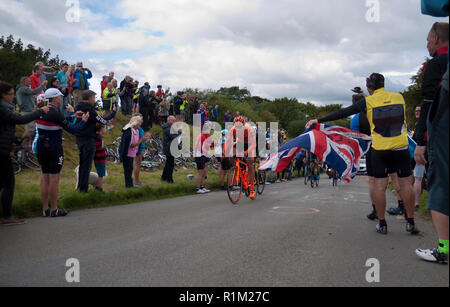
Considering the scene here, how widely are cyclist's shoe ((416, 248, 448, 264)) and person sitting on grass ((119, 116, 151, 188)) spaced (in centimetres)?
827

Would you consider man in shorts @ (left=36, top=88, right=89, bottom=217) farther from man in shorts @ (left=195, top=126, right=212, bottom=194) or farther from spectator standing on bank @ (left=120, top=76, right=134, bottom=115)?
spectator standing on bank @ (left=120, top=76, right=134, bottom=115)

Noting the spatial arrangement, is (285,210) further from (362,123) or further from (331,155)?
(362,123)

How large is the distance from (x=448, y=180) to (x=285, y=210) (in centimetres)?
662

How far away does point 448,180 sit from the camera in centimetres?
295

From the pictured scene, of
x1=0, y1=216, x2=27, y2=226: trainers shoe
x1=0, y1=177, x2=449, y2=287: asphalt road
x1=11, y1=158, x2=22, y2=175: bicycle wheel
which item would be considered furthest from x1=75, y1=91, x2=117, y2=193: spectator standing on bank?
x1=11, y1=158, x2=22, y2=175: bicycle wheel

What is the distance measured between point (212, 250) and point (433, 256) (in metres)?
2.63

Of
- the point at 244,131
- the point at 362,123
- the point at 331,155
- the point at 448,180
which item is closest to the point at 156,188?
the point at 244,131

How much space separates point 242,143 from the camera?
1138 cm

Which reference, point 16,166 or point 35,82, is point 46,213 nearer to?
point 16,166

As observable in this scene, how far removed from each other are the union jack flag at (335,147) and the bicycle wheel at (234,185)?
1.50 m

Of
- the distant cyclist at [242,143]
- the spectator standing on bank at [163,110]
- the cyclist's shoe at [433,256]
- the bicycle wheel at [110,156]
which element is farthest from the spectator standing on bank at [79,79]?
the cyclist's shoe at [433,256]

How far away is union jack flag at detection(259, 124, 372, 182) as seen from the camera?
29.2 ft

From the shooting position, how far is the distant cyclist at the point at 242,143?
1126 cm

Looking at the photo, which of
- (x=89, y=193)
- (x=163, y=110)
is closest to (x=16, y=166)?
(x=89, y=193)
